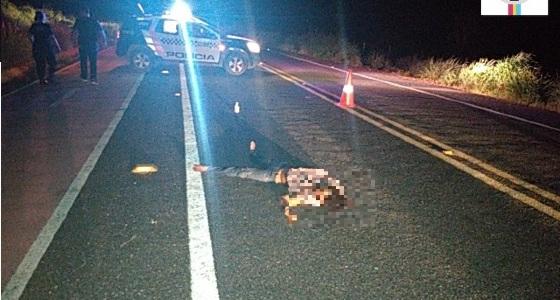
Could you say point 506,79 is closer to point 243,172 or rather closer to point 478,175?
point 478,175

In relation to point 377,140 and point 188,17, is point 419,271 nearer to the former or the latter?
point 377,140

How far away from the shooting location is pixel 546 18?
35.4 meters

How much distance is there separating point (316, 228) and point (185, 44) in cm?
A: 1555

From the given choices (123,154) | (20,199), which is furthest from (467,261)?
(123,154)

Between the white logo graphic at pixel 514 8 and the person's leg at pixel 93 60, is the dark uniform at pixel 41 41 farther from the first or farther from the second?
the white logo graphic at pixel 514 8

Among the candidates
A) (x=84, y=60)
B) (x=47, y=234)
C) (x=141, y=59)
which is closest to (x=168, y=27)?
(x=141, y=59)

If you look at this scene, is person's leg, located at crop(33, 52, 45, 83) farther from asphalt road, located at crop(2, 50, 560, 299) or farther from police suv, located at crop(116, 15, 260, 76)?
asphalt road, located at crop(2, 50, 560, 299)

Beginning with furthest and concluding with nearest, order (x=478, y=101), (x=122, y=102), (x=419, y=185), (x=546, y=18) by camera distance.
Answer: (x=546, y=18)
(x=478, y=101)
(x=122, y=102)
(x=419, y=185)

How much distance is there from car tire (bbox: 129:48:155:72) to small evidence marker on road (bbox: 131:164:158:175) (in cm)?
1367

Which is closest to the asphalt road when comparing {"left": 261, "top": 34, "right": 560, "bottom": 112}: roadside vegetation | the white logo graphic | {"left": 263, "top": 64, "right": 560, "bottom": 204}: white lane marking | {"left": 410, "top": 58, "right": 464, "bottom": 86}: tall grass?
{"left": 263, "top": 64, "right": 560, "bottom": 204}: white lane marking

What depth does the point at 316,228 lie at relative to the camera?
5008 mm

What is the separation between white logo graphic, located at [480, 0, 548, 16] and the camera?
94.9 feet

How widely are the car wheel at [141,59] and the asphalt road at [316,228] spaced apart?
11.1 m

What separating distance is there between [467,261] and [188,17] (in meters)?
16.5
